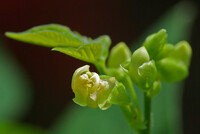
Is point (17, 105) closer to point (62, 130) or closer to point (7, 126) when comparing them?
point (7, 126)

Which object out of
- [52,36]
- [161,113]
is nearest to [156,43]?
[52,36]

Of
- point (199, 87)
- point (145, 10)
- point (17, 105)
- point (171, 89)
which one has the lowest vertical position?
point (199, 87)

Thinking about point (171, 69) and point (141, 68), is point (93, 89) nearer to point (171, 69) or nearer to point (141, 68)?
point (141, 68)

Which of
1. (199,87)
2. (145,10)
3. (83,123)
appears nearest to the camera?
(83,123)

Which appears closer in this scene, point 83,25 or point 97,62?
point 97,62

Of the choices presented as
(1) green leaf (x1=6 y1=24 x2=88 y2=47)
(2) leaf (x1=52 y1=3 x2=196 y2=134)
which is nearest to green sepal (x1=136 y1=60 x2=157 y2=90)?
(1) green leaf (x1=6 y1=24 x2=88 y2=47)

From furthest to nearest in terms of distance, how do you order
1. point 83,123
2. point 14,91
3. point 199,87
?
point 199,87 < point 14,91 < point 83,123

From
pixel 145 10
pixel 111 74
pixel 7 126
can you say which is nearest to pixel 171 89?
pixel 111 74

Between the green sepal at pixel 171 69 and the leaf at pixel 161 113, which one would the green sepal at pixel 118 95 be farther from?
the leaf at pixel 161 113
